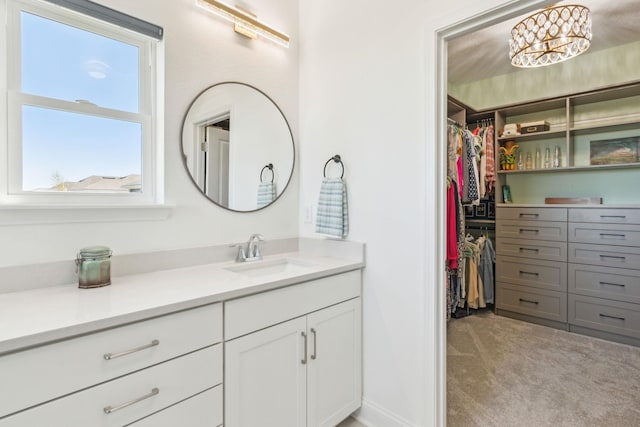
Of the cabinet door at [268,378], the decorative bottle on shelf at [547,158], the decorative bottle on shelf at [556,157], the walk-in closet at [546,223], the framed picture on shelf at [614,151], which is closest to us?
the cabinet door at [268,378]

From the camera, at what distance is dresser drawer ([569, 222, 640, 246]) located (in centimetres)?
266

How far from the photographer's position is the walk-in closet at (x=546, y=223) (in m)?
2.13

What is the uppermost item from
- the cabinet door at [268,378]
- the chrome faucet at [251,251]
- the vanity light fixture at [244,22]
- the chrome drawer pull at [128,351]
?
the vanity light fixture at [244,22]

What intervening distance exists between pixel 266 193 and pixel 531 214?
277 cm

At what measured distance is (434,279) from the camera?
1.52 metres

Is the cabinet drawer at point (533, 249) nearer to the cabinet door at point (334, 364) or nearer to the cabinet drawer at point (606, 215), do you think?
the cabinet drawer at point (606, 215)

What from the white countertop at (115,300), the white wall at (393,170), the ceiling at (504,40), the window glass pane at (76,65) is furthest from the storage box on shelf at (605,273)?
the window glass pane at (76,65)

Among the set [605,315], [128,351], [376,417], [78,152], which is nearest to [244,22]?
[78,152]

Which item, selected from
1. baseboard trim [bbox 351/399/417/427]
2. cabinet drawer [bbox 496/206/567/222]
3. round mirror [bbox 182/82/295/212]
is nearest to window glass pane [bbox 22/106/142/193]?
round mirror [bbox 182/82/295/212]

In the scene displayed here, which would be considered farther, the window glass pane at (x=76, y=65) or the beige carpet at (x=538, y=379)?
the beige carpet at (x=538, y=379)

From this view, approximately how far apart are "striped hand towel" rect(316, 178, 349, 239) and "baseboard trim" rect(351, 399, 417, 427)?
980mm

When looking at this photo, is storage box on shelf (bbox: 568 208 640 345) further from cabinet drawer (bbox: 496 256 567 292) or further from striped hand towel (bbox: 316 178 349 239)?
striped hand towel (bbox: 316 178 349 239)

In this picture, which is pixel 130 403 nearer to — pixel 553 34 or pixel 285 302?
pixel 285 302

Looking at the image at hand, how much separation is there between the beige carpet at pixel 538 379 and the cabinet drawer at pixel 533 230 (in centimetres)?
92
